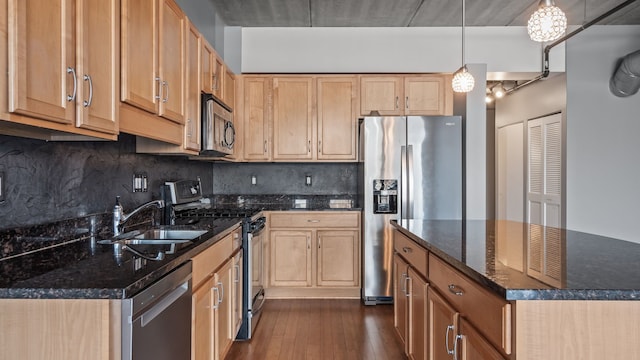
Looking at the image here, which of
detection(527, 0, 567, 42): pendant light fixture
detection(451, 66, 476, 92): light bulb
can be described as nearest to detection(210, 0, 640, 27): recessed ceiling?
detection(451, 66, 476, 92): light bulb

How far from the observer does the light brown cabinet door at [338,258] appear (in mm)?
3873

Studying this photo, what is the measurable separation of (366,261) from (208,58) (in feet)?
7.53

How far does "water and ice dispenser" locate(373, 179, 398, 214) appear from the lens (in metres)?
3.71

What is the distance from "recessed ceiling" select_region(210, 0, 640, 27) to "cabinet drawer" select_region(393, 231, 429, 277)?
231cm

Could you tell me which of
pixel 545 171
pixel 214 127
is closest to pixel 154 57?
pixel 214 127

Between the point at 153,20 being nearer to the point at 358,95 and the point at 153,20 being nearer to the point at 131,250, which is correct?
the point at 131,250

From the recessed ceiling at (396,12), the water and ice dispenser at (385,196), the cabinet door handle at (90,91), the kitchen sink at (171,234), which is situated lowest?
the kitchen sink at (171,234)

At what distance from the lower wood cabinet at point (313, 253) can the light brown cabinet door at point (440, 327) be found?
205 cm

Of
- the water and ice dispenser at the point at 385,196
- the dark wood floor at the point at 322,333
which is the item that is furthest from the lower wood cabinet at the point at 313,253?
the water and ice dispenser at the point at 385,196

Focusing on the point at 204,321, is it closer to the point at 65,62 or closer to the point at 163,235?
the point at 163,235

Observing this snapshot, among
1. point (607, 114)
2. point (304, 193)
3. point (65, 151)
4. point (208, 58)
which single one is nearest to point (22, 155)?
point (65, 151)

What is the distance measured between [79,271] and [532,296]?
4.48 ft

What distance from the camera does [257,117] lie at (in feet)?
13.5

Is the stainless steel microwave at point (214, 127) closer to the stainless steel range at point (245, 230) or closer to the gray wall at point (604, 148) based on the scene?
the stainless steel range at point (245, 230)
